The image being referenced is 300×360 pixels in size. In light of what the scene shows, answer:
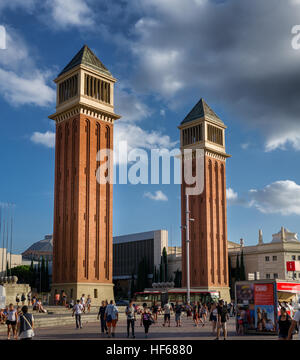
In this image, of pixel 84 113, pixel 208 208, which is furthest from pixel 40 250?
pixel 84 113

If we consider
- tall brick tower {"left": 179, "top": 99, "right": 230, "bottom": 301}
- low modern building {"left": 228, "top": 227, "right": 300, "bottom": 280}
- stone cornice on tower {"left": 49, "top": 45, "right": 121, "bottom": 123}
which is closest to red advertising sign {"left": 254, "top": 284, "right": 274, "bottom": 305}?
stone cornice on tower {"left": 49, "top": 45, "right": 121, "bottom": 123}

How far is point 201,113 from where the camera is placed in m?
77.1

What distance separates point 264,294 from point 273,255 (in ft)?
227

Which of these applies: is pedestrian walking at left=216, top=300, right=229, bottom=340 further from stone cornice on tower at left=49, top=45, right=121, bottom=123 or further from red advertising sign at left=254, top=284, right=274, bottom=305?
stone cornice on tower at left=49, top=45, right=121, bottom=123

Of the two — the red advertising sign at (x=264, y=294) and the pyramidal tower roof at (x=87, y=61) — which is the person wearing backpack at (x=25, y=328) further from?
the pyramidal tower roof at (x=87, y=61)

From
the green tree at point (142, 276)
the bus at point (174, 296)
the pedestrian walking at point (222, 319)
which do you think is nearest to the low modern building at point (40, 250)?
the green tree at point (142, 276)

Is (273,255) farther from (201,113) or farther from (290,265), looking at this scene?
(201,113)

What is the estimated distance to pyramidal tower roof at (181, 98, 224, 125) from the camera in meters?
77.1

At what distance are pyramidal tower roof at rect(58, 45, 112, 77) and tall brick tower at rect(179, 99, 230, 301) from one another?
21.3 meters

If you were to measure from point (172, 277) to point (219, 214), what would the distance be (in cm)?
3092
